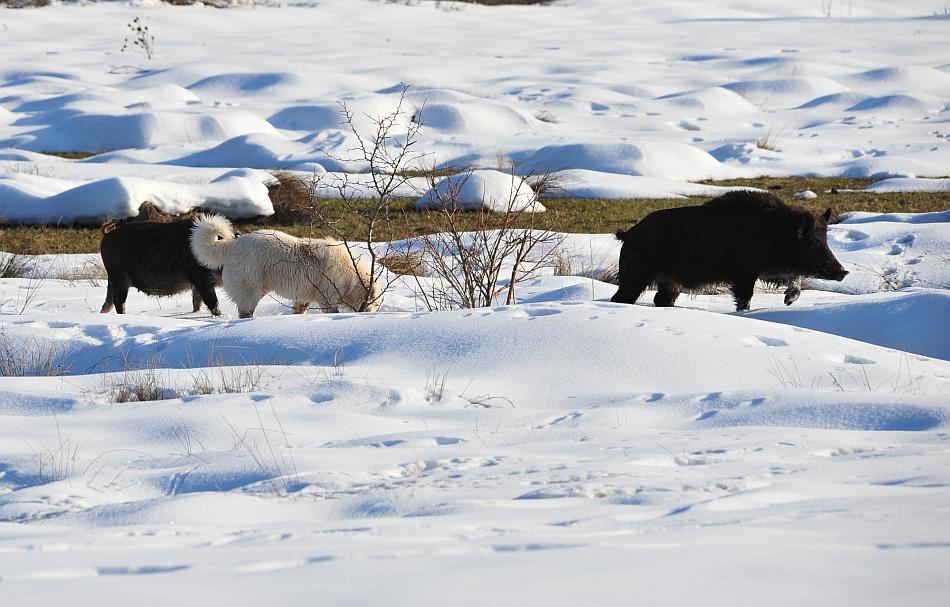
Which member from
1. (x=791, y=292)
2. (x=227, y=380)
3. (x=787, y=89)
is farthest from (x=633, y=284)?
(x=787, y=89)

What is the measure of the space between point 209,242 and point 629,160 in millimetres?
11845

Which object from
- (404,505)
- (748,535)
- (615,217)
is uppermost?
(748,535)

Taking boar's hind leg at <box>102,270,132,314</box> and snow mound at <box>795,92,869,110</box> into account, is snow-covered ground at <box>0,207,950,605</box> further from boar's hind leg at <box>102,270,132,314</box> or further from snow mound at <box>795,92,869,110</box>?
snow mound at <box>795,92,869,110</box>

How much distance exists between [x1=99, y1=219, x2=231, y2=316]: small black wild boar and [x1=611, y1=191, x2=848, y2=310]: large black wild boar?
A: 366cm

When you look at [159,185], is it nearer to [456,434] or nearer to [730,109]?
[456,434]

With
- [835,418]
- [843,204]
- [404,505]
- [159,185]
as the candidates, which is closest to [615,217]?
[843,204]

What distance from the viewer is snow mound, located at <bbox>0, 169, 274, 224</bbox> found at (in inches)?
563

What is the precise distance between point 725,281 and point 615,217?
23.2 feet

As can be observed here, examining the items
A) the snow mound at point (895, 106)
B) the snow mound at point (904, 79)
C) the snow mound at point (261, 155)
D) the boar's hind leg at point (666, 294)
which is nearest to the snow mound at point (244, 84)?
the snow mound at point (261, 155)

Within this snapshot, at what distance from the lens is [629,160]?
63.1 feet

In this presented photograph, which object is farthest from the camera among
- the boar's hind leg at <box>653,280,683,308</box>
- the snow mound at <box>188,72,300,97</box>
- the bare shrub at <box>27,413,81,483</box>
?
the snow mound at <box>188,72,300,97</box>

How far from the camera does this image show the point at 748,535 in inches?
107

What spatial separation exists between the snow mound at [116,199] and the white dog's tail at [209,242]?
561 cm

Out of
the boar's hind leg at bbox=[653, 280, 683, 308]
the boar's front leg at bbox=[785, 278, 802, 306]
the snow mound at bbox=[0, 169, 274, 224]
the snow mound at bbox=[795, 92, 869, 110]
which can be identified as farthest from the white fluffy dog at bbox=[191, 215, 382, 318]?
the snow mound at bbox=[795, 92, 869, 110]
